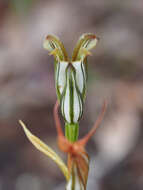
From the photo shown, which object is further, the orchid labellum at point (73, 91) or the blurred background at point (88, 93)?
the blurred background at point (88, 93)

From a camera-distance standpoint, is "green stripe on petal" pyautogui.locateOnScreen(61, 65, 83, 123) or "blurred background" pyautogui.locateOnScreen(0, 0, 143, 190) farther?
"blurred background" pyautogui.locateOnScreen(0, 0, 143, 190)


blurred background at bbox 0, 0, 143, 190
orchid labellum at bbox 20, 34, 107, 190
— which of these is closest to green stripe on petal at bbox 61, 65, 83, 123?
orchid labellum at bbox 20, 34, 107, 190

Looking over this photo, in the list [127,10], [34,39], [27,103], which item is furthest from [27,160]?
[127,10]

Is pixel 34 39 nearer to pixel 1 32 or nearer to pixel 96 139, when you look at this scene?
pixel 1 32

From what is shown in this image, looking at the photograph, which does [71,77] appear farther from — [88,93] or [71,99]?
[88,93]

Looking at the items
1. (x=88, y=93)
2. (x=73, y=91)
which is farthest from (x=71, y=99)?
(x=88, y=93)

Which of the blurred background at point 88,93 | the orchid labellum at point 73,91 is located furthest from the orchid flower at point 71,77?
the blurred background at point 88,93

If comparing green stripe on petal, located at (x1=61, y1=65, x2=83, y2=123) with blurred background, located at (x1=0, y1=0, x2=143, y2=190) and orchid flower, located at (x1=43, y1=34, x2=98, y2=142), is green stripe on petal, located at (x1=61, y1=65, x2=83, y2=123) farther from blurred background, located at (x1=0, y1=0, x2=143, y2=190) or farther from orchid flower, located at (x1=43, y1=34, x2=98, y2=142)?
blurred background, located at (x1=0, y1=0, x2=143, y2=190)

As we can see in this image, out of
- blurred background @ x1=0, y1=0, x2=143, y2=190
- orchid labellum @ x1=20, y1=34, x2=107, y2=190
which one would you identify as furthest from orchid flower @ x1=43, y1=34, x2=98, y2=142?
blurred background @ x1=0, y1=0, x2=143, y2=190

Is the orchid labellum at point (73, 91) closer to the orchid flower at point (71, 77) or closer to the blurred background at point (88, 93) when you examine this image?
the orchid flower at point (71, 77)
